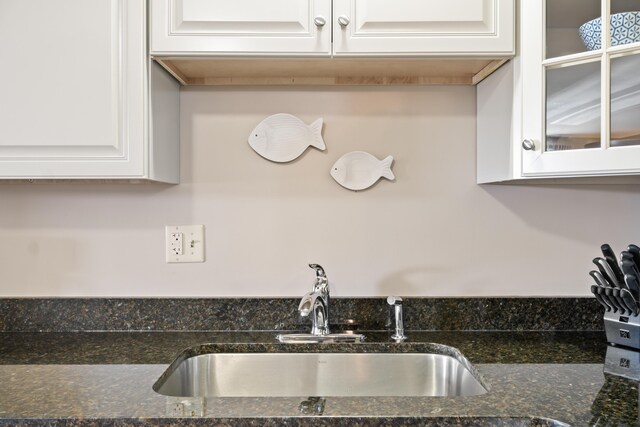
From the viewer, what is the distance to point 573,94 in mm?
1034

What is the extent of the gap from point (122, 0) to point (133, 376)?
2.86ft

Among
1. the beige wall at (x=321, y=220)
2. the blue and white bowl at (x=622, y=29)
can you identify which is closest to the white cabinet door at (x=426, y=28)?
the blue and white bowl at (x=622, y=29)

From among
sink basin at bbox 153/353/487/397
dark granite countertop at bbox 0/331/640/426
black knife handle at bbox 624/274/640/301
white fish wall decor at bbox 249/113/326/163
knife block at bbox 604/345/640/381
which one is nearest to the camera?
dark granite countertop at bbox 0/331/640/426

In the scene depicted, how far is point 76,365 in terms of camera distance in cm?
102

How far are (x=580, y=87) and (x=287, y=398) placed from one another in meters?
0.95

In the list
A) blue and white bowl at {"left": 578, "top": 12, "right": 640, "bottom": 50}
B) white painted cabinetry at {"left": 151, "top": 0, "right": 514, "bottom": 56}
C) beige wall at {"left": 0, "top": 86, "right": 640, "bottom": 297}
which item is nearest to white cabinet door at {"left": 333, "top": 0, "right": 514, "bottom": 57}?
white painted cabinetry at {"left": 151, "top": 0, "right": 514, "bottom": 56}

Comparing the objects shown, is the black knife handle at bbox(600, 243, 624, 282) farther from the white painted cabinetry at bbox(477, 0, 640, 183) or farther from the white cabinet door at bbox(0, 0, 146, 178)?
the white cabinet door at bbox(0, 0, 146, 178)

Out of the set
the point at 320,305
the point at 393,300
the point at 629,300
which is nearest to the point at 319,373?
the point at 320,305

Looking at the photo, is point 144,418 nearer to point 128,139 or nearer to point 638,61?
point 128,139

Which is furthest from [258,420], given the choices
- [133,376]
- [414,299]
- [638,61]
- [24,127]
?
[638,61]

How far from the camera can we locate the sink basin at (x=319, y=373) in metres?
1.19

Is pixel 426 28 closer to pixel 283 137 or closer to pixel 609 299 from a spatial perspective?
pixel 283 137

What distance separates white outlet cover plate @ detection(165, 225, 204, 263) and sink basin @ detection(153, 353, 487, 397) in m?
0.31

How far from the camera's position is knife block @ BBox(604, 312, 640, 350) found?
3.63 ft
